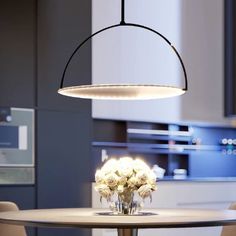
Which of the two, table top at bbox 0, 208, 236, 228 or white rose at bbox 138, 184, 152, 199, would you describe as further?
white rose at bbox 138, 184, 152, 199

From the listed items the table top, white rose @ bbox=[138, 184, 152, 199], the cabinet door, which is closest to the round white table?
the table top

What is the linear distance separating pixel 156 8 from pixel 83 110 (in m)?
1.36

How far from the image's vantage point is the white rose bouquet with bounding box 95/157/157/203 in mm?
3154

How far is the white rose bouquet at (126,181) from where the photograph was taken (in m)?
3.15

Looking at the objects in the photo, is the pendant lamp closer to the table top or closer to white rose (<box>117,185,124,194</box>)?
white rose (<box>117,185,124,194</box>)

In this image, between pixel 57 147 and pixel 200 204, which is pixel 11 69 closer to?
pixel 57 147

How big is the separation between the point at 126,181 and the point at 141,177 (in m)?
0.08

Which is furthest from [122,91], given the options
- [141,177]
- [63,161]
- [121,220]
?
[63,161]

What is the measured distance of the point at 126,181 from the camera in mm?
3154

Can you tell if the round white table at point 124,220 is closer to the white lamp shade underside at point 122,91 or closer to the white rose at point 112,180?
the white rose at point 112,180

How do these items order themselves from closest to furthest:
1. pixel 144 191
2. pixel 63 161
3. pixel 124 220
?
pixel 124 220 < pixel 144 191 < pixel 63 161

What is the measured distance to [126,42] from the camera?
5.82 meters

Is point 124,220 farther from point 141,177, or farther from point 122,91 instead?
point 122,91

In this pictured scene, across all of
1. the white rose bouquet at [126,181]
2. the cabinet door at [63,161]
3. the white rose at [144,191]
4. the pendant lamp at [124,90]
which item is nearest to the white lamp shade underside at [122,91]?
the pendant lamp at [124,90]
